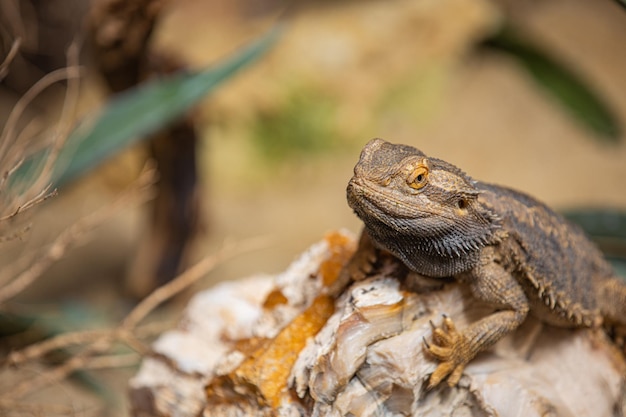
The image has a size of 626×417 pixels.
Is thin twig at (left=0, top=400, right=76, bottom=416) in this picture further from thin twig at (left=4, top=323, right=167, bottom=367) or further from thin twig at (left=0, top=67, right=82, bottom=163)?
thin twig at (left=0, top=67, right=82, bottom=163)

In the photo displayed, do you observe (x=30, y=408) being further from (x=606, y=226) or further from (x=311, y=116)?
(x=311, y=116)

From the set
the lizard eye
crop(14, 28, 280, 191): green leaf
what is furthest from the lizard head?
crop(14, 28, 280, 191): green leaf

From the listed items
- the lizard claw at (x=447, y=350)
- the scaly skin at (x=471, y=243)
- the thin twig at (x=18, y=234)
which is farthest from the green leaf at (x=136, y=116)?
the lizard claw at (x=447, y=350)

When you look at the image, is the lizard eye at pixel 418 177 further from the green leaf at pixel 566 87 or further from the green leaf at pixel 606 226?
the green leaf at pixel 566 87

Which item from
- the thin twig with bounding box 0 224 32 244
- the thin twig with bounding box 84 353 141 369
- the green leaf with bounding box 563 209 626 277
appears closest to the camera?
the thin twig with bounding box 0 224 32 244

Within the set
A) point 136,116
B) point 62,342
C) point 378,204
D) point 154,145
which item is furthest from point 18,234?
point 154,145

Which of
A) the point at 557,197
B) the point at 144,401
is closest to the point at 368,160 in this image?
the point at 144,401

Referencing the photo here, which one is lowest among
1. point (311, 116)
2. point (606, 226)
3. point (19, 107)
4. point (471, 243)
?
point (606, 226)

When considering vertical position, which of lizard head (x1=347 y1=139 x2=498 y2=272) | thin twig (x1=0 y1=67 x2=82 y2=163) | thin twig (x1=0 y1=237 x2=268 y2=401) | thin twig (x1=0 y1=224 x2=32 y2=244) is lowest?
thin twig (x1=0 y1=237 x2=268 y2=401)
